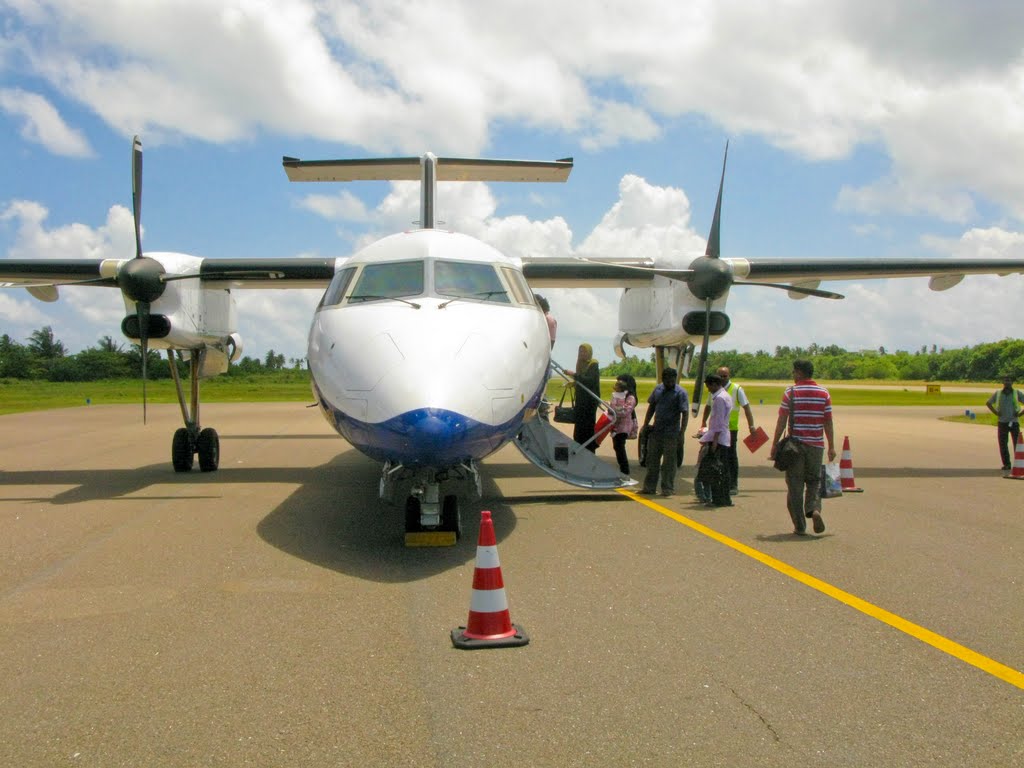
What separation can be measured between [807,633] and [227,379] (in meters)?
74.7

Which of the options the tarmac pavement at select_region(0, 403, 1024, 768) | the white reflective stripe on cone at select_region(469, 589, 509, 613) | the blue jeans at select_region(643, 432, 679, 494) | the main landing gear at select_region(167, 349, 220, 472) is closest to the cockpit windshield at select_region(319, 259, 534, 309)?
the tarmac pavement at select_region(0, 403, 1024, 768)

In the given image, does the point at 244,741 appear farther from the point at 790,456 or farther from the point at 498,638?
the point at 790,456

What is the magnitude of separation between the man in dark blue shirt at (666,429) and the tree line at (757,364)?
34985mm

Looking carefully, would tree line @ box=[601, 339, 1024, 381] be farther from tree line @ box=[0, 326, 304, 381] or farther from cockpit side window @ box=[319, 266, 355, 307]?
cockpit side window @ box=[319, 266, 355, 307]

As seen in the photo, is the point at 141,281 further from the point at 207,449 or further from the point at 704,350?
the point at 704,350

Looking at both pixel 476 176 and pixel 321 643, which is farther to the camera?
pixel 476 176

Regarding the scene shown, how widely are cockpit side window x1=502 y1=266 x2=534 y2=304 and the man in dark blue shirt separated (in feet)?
7.21

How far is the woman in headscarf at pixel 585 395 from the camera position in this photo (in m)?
12.5

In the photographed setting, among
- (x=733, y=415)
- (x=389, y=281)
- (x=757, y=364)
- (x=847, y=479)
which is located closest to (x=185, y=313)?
(x=389, y=281)

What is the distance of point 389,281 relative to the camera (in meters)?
7.67

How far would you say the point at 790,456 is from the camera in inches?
302

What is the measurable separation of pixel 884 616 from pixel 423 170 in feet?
32.3

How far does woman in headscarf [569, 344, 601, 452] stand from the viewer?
41.0ft

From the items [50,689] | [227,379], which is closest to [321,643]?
[50,689]
